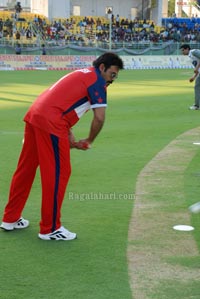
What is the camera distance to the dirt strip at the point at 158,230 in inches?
177

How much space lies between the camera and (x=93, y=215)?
6168 millimetres

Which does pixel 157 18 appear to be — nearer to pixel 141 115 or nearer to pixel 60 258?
pixel 141 115

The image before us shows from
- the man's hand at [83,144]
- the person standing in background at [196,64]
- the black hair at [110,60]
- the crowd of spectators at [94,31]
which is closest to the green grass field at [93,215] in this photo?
the man's hand at [83,144]

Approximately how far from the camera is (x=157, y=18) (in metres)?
59.7

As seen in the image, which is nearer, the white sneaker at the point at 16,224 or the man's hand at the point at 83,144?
the man's hand at the point at 83,144

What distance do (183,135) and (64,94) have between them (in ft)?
21.9

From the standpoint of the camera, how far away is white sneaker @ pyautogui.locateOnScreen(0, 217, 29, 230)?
560 centimetres

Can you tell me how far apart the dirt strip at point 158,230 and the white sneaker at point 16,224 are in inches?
42.7

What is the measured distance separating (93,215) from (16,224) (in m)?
0.93

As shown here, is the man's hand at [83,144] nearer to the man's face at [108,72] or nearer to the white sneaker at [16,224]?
the man's face at [108,72]

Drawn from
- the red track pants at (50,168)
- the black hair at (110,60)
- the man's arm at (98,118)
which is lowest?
the red track pants at (50,168)

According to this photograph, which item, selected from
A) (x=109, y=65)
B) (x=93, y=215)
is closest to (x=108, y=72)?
(x=109, y=65)

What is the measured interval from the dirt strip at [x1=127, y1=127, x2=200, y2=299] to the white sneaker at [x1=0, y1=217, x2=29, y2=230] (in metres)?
1.09

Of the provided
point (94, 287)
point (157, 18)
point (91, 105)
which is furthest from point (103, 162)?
point (157, 18)
